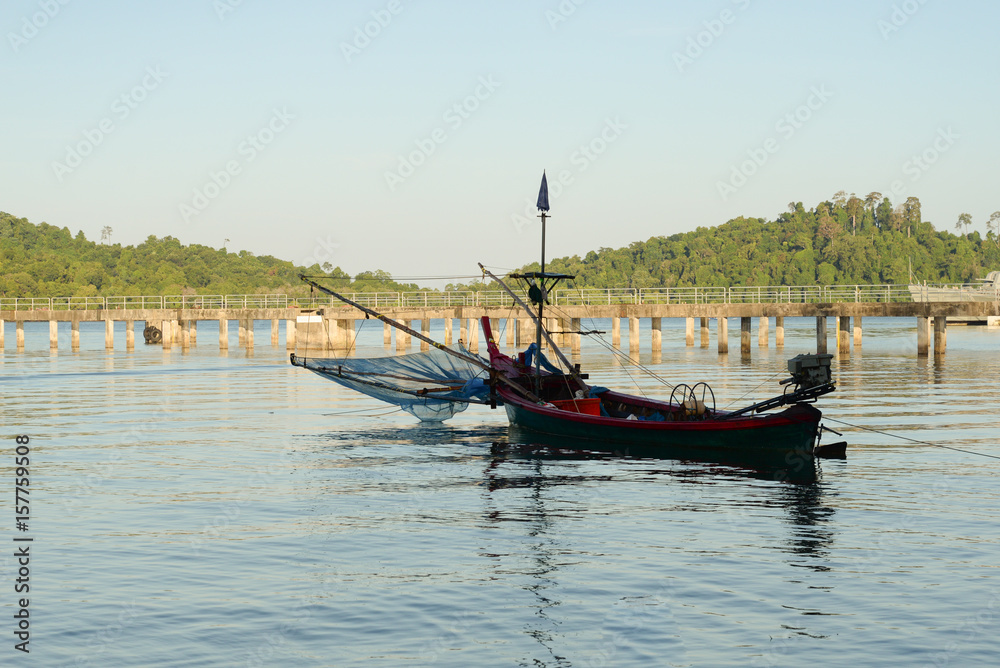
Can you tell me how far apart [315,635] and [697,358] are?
54.9 meters

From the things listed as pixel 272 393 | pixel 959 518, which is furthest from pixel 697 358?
pixel 959 518

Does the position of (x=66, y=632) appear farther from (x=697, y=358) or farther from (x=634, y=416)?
(x=697, y=358)

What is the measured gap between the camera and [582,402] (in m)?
28.6

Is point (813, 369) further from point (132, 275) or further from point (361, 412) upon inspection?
point (132, 275)

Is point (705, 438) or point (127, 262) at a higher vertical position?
point (127, 262)

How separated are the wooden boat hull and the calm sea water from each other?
86 cm

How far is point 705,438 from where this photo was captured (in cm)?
2422

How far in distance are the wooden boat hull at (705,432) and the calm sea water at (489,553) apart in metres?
0.86

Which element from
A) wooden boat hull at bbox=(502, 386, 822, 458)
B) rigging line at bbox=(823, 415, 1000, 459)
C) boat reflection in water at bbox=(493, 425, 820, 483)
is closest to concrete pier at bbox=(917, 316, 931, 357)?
rigging line at bbox=(823, 415, 1000, 459)

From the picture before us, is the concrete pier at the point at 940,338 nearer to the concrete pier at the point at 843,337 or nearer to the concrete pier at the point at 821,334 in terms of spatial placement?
the concrete pier at the point at 821,334

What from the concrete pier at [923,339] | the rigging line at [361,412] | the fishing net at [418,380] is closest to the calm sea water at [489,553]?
the fishing net at [418,380]

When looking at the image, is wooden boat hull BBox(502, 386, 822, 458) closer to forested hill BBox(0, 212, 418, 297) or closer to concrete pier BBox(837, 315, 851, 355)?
concrete pier BBox(837, 315, 851, 355)

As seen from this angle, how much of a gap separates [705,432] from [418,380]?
39.7 ft

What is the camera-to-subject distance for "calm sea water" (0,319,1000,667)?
38.2 feet
